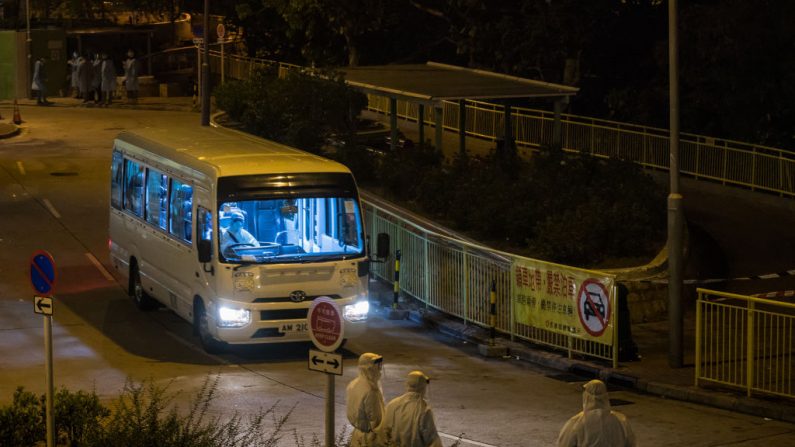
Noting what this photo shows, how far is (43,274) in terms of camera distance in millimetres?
13758

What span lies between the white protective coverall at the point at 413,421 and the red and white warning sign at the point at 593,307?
7.51 meters

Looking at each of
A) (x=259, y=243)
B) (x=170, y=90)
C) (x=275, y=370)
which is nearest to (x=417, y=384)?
(x=275, y=370)

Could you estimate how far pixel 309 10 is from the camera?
155 ft

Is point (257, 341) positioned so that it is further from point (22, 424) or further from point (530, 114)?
point (530, 114)

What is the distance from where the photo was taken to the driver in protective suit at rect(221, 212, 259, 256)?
18125 millimetres

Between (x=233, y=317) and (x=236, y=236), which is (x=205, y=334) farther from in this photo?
(x=236, y=236)

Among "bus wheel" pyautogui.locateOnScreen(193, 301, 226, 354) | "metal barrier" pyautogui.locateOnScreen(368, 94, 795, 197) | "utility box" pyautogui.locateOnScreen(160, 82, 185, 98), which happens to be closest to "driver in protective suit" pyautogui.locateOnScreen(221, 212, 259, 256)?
"bus wheel" pyautogui.locateOnScreen(193, 301, 226, 354)

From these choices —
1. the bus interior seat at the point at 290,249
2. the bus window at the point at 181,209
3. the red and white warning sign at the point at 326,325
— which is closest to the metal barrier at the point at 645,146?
the bus window at the point at 181,209

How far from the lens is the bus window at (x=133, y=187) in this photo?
70.3ft

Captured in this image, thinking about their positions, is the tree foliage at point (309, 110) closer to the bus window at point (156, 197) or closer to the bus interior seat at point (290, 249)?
the bus window at point (156, 197)

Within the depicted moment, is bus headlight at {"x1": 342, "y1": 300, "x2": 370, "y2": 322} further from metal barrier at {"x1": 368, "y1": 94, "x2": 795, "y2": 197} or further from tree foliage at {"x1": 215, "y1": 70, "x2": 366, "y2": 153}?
tree foliage at {"x1": 215, "y1": 70, "x2": 366, "y2": 153}

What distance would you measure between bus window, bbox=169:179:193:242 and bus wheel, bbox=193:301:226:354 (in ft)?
3.23

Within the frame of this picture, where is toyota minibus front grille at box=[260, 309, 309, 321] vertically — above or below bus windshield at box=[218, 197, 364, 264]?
below

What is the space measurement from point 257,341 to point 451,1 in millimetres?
29366
